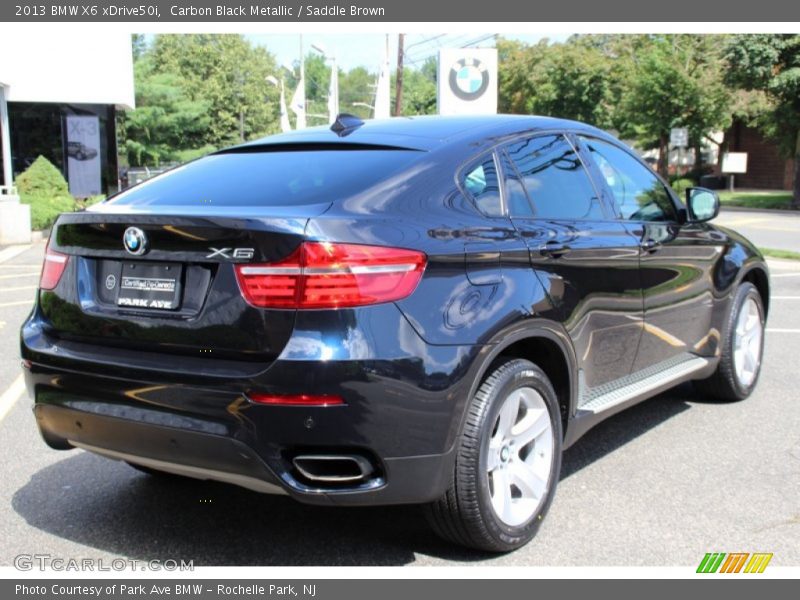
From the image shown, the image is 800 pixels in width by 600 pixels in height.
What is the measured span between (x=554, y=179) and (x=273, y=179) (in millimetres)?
1380

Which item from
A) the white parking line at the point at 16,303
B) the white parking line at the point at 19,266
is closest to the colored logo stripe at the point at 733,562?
the white parking line at the point at 16,303

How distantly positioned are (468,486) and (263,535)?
1.02 m

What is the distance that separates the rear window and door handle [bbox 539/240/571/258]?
69 cm

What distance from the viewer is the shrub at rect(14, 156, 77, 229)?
2005cm

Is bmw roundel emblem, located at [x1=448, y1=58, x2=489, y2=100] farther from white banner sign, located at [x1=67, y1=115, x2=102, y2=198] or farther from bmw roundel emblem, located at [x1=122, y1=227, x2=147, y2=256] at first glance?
bmw roundel emblem, located at [x1=122, y1=227, x2=147, y2=256]

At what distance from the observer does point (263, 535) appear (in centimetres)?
Result: 368

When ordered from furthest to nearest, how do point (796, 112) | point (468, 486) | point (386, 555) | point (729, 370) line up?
point (796, 112)
point (729, 370)
point (386, 555)
point (468, 486)

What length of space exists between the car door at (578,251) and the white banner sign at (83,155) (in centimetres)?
2706

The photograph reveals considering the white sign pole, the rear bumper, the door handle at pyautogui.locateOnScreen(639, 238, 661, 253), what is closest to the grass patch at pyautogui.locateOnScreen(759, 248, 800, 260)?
the door handle at pyautogui.locateOnScreen(639, 238, 661, 253)

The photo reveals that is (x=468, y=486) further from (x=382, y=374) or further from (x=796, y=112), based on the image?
(x=796, y=112)

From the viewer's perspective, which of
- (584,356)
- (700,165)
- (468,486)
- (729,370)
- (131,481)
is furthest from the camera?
(700,165)

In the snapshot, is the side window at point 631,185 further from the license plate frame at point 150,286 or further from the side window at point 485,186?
the license plate frame at point 150,286

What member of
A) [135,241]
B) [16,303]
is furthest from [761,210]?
[135,241]

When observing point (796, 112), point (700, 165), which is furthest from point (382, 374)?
point (700, 165)
